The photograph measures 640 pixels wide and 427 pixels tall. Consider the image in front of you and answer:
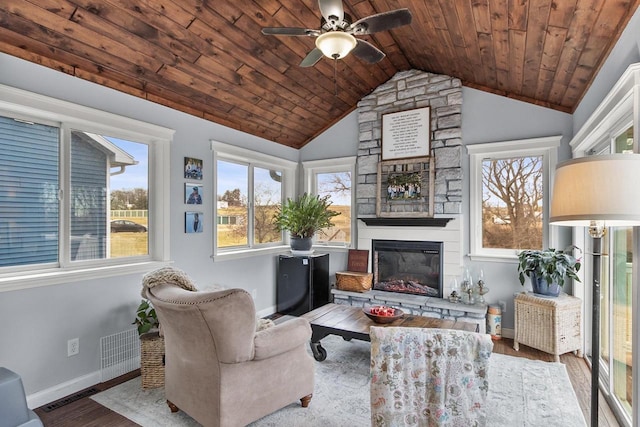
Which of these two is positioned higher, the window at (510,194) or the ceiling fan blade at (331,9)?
the ceiling fan blade at (331,9)

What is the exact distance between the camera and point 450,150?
428cm

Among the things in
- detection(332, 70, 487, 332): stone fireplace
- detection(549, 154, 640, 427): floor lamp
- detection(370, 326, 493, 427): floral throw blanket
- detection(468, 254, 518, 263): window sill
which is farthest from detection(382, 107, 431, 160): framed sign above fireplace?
detection(370, 326, 493, 427): floral throw blanket

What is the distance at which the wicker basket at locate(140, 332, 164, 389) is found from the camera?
9.11 feet

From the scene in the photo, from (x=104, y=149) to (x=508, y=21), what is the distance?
3503 millimetres

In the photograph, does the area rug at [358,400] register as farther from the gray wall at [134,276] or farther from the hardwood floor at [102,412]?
the gray wall at [134,276]

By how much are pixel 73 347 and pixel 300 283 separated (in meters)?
2.57

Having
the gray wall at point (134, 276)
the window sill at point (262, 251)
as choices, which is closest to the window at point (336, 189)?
the window sill at point (262, 251)

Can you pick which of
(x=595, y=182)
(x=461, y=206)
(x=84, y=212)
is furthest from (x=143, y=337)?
(x=461, y=206)

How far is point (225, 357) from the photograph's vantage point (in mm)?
2012

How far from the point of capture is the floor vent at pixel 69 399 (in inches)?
100.0

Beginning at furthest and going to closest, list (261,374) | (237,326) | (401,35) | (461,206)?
(461,206)
(401,35)
(261,374)
(237,326)

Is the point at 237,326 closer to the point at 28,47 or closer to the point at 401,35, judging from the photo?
the point at 28,47

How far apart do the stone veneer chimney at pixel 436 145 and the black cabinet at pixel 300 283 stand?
0.80 metres

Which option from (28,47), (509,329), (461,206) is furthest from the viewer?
(461,206)
